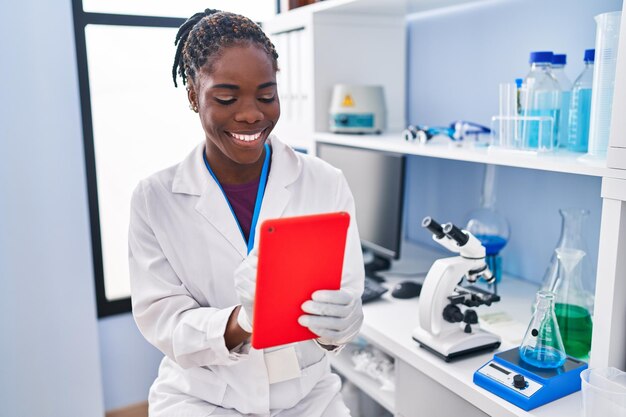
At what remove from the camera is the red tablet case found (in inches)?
36.9

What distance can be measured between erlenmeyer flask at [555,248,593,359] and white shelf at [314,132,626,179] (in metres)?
0.24

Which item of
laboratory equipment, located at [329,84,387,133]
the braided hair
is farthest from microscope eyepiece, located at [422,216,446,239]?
laboratory equipment, located at [329,84,387,133]

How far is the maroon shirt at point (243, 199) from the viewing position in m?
1.30

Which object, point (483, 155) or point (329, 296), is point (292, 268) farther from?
point (483, 155)

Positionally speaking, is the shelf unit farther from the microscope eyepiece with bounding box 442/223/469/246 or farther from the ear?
the ear

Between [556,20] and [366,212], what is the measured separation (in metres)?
0.85

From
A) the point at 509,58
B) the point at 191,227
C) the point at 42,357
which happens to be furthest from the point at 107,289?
the point at 509,58

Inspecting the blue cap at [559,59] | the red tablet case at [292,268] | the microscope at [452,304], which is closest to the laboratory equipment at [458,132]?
the blue cap at [559,59]

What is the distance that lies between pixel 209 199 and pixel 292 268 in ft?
1.20

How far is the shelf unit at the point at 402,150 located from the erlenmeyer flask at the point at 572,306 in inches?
6.6

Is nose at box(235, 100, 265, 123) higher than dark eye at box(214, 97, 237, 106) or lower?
lower

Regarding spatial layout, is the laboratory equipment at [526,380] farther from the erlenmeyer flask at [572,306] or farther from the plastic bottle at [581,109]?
the plastic bottle at [581,109]

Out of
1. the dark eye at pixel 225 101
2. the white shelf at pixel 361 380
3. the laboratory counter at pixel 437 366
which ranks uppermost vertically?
the dark eye at pixel 225 101

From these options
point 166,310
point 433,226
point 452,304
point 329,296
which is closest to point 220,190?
point 166,310
